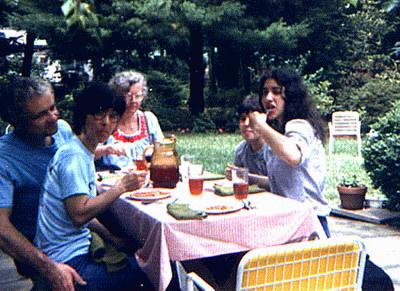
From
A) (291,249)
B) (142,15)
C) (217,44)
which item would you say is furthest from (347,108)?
(291,249)

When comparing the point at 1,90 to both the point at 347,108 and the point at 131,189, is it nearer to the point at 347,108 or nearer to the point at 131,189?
the point at 131,189

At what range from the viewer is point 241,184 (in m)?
3.12

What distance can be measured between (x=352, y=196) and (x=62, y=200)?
15.1ft

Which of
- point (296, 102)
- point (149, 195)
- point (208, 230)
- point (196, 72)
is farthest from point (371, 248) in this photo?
point (196, 72)

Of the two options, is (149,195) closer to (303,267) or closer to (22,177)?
(22,177)

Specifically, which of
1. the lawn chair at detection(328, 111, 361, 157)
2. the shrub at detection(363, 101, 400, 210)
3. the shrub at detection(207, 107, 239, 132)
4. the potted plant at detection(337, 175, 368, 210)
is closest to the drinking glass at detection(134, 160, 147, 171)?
the shrub at detection(363, 101, 400, 210)

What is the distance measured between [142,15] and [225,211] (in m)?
13.9

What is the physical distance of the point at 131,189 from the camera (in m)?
2.83

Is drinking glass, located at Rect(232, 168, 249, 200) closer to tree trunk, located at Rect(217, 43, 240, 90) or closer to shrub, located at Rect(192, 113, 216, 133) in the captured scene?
shrub, located at Rect(192, 113, 216, 133)

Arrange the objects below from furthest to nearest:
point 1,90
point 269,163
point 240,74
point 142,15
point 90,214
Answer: point 240,74, point 142,15, point 269,163, point 1,90, point 90,214

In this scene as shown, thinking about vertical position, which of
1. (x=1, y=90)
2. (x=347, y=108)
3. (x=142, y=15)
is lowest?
(x=347, y=108)

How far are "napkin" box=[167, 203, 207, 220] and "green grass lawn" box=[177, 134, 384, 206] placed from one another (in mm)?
4614

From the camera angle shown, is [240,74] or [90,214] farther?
[240,74]

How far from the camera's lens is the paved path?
4523mm
